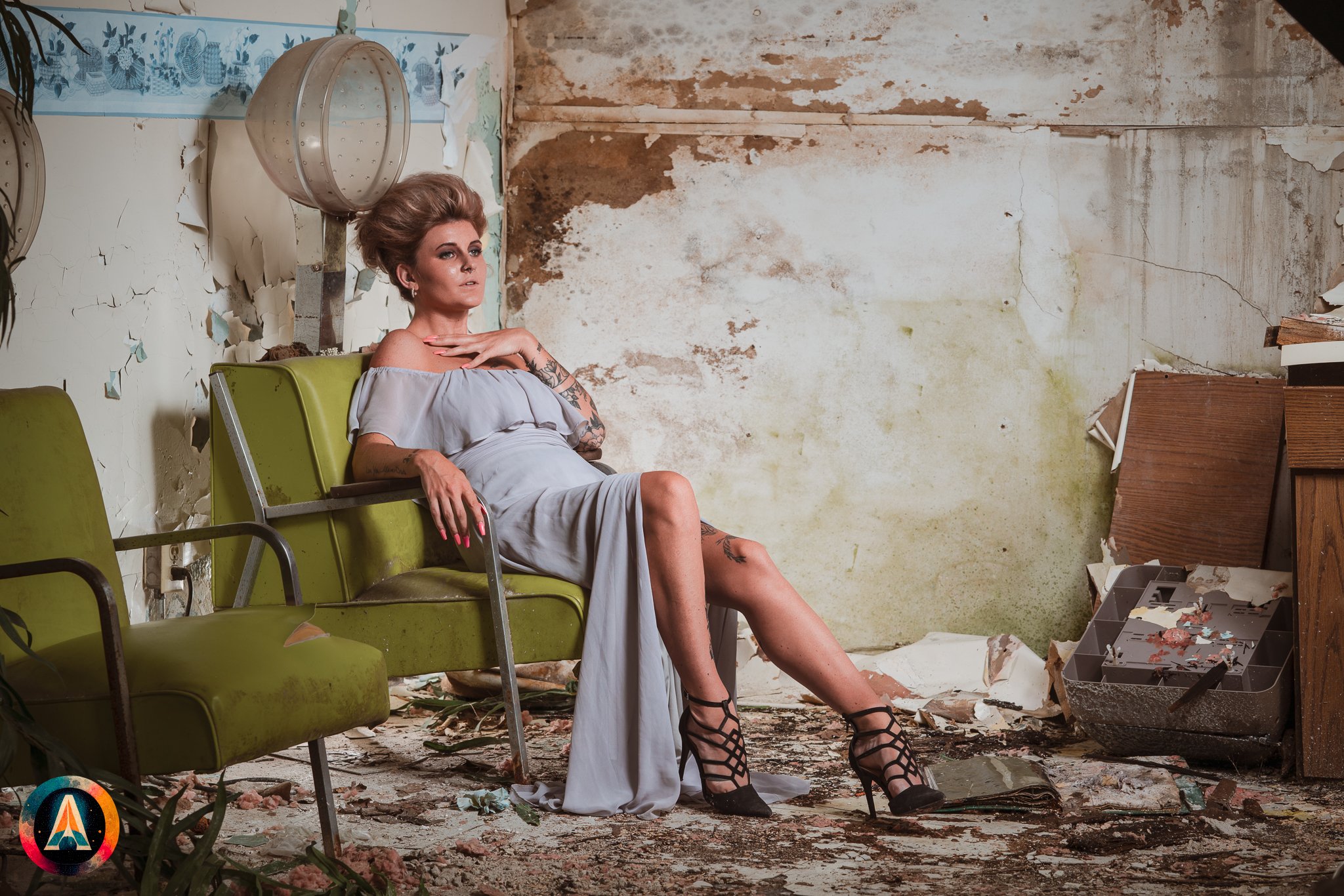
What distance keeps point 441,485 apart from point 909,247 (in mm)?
2227

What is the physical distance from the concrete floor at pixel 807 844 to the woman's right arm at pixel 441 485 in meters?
0.61

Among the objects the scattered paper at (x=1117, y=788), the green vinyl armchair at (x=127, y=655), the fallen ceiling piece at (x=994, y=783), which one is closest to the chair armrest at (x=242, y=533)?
the green vinyl armchair at (x=127, y=655)

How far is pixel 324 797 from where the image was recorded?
2.31 metres

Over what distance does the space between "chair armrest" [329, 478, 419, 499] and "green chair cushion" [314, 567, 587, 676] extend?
25cm

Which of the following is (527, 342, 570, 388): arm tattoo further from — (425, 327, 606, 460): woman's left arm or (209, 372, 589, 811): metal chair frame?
(209, 372, 589, 811): metal chair frame

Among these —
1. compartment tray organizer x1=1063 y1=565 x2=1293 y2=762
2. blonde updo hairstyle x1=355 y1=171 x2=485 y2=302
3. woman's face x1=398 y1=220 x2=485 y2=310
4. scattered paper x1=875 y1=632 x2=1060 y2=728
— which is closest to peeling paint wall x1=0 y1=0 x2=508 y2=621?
blonde updo hairstyle x1=355 y1=171 x2=485 y2=302

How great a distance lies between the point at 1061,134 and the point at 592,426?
2.06m

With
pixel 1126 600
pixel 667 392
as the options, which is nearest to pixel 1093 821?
pixel 1126 600

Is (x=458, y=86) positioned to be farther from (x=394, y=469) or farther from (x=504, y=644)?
(x=504, y=644)

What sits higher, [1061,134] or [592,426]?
[1061,134]

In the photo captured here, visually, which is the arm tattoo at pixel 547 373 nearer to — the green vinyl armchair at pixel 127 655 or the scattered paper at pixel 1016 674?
the green vinyl armchair at pixel 127 655

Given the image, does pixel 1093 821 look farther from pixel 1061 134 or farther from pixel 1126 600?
pixel 1061 134

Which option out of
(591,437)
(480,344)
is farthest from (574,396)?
(480,344)

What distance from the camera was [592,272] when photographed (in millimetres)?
4320
